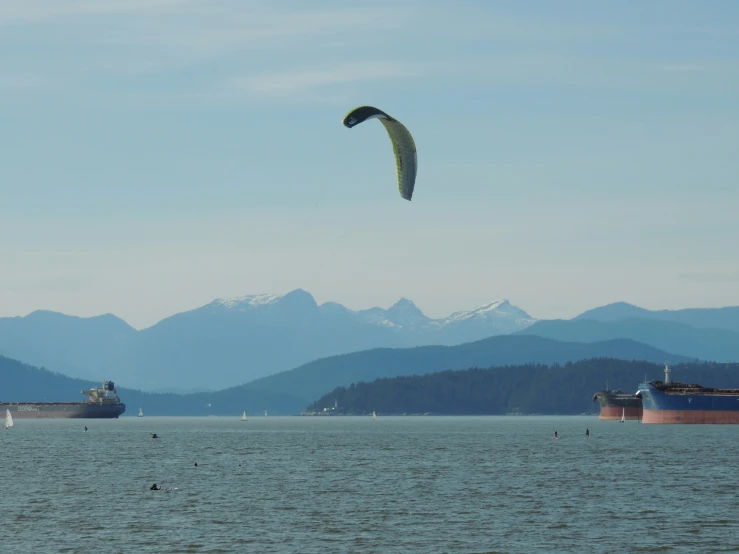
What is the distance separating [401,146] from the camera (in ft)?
269

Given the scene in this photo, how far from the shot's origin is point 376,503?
251ft

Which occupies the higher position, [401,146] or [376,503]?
[401,146]

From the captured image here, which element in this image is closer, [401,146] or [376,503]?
[376,503]

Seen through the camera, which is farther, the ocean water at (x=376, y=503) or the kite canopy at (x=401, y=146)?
the kite canopy at (x=401, y=146)

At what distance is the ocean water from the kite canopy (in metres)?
20.5

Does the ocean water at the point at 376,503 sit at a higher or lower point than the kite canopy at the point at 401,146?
lower

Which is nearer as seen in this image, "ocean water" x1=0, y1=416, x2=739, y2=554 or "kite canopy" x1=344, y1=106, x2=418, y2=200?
"ocean water" x1=0, y1=416, x2=739, y2=554

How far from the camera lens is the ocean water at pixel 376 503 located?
59.4 m

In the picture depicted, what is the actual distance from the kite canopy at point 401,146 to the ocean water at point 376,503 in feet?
67.3

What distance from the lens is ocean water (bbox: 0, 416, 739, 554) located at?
5944 centimetres

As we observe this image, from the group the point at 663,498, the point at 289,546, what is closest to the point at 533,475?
the point at 663,498

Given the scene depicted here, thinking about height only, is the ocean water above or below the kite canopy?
below

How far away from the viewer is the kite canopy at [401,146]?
7681 cm

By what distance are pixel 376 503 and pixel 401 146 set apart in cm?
2366
